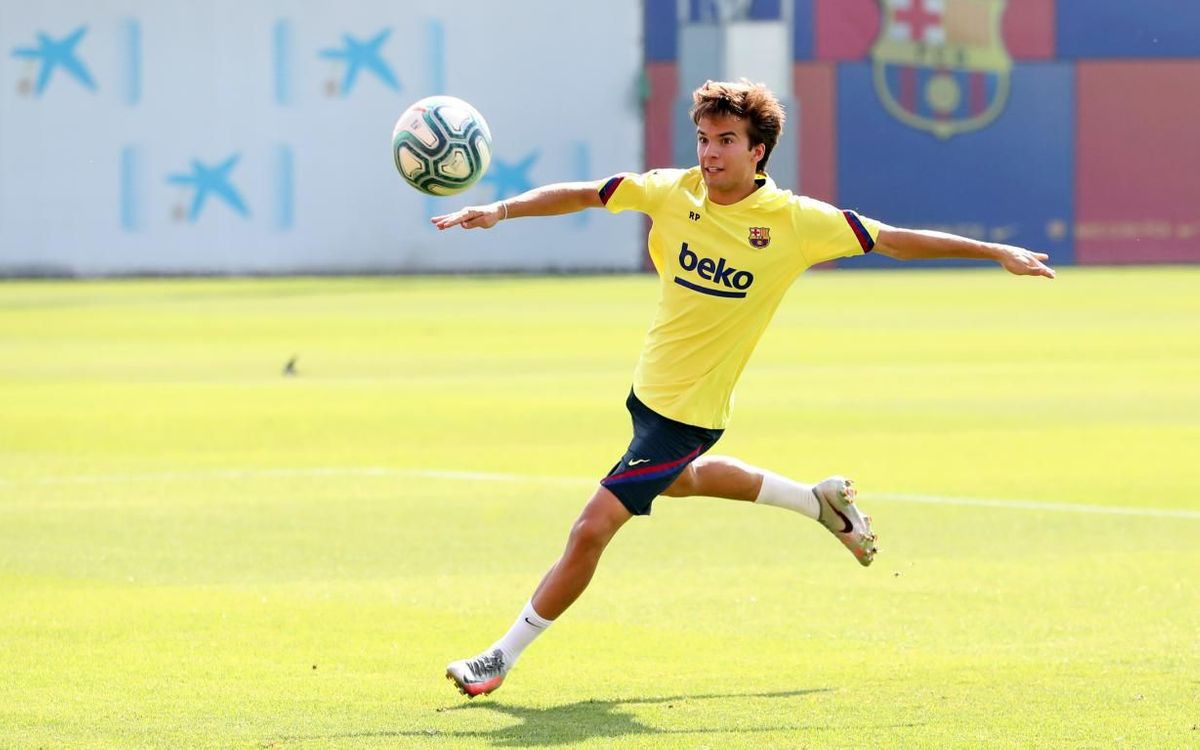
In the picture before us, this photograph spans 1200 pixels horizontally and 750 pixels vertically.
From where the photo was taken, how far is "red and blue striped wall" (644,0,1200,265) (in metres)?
51.6

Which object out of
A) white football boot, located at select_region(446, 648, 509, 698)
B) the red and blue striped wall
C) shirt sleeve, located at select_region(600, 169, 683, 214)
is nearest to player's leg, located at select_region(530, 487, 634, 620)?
white football boot, located at select_region(446, 648, 509, 698)

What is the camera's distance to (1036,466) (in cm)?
1526

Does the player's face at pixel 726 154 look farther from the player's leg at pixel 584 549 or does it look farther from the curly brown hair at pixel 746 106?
the player's leg at pixel 584 549

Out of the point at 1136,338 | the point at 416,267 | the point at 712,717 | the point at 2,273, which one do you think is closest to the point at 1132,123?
the point at 416,267

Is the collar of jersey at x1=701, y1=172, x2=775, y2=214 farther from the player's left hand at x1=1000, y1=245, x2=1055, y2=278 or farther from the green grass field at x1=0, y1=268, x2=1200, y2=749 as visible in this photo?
the green grass field at x1=0, y1=268, x2=1200, y2=749

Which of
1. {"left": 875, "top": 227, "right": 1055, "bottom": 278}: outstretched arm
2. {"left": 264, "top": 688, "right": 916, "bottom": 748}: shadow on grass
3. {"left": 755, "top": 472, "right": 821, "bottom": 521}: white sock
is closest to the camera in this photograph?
{"left": 264, "top": 688, "right": 916, "bottom": 748}: shadow on grass

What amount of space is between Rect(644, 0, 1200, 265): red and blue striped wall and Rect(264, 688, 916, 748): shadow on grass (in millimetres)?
44259

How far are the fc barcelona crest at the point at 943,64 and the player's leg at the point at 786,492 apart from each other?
143ft

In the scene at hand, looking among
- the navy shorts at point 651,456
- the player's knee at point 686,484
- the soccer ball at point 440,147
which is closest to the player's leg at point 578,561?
the navy shorts at point 651,456

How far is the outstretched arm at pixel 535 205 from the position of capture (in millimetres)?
7719

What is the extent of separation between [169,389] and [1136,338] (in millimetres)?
13699

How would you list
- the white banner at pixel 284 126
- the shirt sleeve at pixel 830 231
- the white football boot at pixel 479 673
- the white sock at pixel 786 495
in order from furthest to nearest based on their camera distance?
the white banner at pixel 284 126, the white sock at pixel 786 495, the shirt sleeve at pixel 830 231, the white football boot at pixel 479 673

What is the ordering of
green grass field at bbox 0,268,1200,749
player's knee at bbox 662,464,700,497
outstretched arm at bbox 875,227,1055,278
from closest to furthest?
green grass field at bbox 0,268,1200,749 → outstretched arm at bbox 875,227,1055,278 → player's knee at bbox 662,464,700,497

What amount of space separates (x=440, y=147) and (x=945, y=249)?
2.27 m
